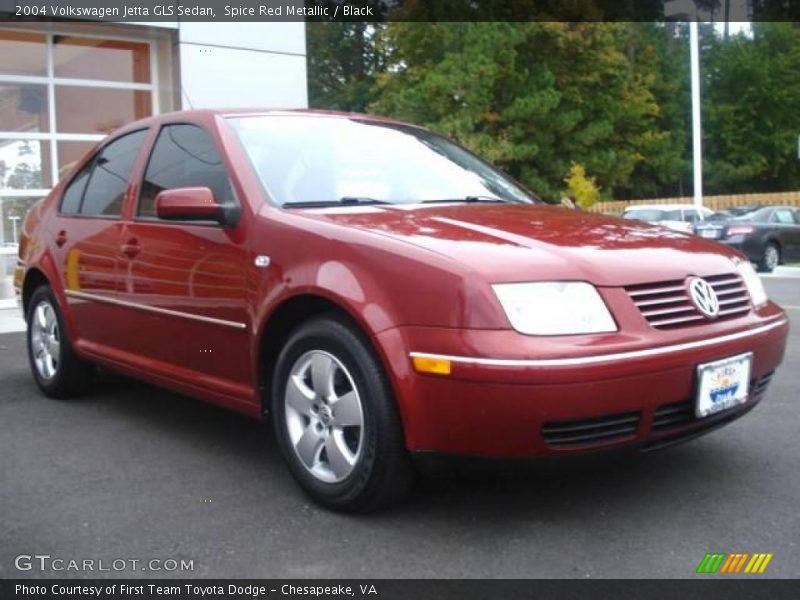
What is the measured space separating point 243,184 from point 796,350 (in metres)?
4.57

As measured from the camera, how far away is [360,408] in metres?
3.05

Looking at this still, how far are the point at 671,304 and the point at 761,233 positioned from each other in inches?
592

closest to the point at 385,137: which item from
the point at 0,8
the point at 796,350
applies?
the point at 796,350

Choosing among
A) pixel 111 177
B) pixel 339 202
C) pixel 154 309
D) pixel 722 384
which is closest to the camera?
pixel 722 384

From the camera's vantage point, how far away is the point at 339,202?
12.1ft

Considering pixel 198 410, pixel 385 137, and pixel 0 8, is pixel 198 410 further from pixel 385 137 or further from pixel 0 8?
pixel 0 8

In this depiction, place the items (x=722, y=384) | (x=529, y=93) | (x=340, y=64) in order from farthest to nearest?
(x=340, y=64) < (x=529, y=93) < (x=722, y=384)

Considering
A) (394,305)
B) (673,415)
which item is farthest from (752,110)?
(394,305)

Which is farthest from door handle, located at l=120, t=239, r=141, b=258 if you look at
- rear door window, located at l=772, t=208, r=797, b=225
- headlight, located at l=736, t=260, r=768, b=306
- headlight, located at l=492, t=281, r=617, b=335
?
rear door window, located at l=772, t=208, r=797, b=225

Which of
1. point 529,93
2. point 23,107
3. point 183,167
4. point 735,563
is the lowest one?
point 735,563

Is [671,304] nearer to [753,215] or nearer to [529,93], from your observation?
[753,215]

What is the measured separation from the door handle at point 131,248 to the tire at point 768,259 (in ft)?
48.5

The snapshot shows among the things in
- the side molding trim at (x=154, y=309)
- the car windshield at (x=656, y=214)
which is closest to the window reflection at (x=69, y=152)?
the side molding trim at (x=154, y=309)

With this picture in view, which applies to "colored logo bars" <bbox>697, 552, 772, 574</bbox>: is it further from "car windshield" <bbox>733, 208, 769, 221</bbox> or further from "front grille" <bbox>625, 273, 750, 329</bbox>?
"car windshield" <bbox>733, 208, 769, 221</bbox>
